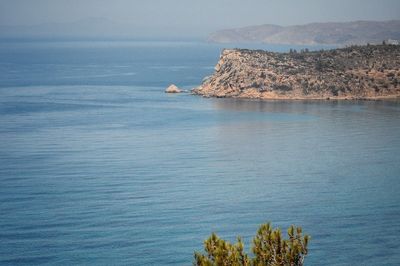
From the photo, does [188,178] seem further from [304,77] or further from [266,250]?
[304,77]

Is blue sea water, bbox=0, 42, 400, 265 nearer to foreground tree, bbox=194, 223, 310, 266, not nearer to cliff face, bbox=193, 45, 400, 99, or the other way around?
cliff face, bbox=193, 45, 400, 99

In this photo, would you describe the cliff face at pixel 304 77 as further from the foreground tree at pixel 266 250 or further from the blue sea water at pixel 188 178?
the foreground tree at pixel 266 250

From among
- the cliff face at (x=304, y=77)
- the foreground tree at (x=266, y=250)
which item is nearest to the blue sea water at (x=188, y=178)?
the cliff face at (x=304, y=77)

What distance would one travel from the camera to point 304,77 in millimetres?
99812

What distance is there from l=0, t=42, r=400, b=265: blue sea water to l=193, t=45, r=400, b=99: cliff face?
6.13 meters

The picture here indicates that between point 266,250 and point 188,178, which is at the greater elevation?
point 266,250

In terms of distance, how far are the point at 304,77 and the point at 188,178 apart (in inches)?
2186

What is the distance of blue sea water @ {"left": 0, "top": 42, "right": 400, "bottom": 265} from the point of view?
3429cm

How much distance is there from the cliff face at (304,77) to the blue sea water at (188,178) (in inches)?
242

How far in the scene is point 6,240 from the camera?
113 ft

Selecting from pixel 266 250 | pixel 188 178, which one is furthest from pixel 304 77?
pixel 266 250

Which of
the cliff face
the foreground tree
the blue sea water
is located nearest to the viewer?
the foreground tree

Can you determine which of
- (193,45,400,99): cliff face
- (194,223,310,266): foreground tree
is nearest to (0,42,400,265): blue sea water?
(193,45,400,99): cliff face

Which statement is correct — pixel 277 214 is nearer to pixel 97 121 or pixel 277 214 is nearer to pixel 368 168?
pixel 368 168
